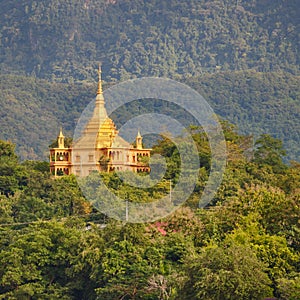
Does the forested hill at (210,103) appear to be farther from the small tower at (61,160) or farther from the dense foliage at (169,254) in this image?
the dense foliage at (169,254)

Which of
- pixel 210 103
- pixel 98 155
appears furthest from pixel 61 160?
pixel 210 103

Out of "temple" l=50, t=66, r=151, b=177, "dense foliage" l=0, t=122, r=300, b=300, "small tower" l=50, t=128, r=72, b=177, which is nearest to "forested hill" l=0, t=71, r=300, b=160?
"temple" l=50, t=66, r=151, b=177

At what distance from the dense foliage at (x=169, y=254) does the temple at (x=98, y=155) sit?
6.72 meters

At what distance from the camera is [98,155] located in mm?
62812

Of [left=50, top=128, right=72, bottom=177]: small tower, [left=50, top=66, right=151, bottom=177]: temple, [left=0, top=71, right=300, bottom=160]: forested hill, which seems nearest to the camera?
[left=50, top=66, right=151, bottom=177]: temple

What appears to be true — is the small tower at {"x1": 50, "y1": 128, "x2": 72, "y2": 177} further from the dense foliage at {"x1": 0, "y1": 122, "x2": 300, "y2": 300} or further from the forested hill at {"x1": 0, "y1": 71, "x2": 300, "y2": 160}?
the forested hill at {"x1": 0, "y1": 71, "x2": 300, "y2": 160}

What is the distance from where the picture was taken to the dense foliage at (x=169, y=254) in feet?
123

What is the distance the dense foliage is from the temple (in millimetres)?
6725

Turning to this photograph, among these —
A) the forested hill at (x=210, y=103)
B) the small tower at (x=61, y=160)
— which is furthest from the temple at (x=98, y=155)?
the forested hill at (x=210, y=103)

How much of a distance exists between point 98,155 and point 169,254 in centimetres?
2032

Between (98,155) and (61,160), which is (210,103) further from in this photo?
(98,155)

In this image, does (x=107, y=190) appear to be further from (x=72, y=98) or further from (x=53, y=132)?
(x=72, y=98)

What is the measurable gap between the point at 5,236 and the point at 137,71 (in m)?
130

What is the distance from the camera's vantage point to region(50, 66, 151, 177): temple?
204 feet
